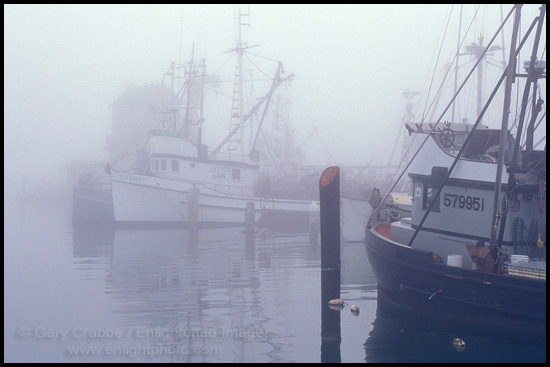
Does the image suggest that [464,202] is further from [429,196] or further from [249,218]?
[249,218]

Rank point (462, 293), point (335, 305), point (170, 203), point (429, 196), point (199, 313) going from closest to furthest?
1. point (462, 293)
2. point (335, 305)
3. point (199, 313)
4. point (429, 196)
5. point (170, 203)

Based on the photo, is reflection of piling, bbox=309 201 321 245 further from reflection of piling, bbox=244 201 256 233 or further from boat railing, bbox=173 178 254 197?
boat railing, bbox=173 178 254 197

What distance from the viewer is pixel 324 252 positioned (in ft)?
40.3

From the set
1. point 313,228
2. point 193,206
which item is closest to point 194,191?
point 193,206

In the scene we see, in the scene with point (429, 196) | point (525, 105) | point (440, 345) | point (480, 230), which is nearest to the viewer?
point (440, 345)

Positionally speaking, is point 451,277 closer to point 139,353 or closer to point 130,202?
point 139,353

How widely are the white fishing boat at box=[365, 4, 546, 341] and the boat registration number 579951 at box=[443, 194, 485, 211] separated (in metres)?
0.02

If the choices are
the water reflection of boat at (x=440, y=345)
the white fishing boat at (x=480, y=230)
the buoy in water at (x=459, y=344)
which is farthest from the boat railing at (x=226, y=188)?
the buoy in water at (x=459, y=344)

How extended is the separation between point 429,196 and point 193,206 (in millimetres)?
20627

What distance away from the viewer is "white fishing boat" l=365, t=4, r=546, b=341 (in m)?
10.0

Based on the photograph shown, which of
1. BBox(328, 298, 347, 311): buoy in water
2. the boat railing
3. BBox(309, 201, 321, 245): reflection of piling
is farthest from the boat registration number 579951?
the boat railing

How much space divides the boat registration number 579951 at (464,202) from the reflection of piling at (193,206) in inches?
795

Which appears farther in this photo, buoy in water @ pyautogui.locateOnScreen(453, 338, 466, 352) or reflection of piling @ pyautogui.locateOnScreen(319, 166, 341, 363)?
reflection of piling @ pyautogui.locateOnScreen(319, 166, 341, 363)

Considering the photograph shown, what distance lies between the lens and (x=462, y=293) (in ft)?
35.1
